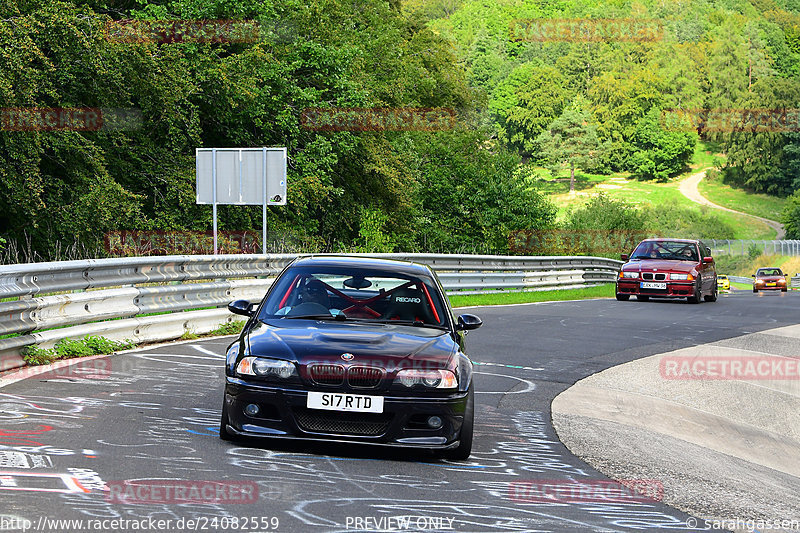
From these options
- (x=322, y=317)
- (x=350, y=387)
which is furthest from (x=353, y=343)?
(x=322, y=317)

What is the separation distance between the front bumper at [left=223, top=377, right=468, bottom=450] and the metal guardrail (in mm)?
98036

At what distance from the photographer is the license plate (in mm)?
6359

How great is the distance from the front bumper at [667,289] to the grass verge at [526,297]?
187cm

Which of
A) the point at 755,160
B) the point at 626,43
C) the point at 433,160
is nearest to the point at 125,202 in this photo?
the point at 433,160

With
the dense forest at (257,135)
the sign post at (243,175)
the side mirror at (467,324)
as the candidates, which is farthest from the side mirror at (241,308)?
the sign post at (243,175)

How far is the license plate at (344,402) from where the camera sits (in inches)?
250

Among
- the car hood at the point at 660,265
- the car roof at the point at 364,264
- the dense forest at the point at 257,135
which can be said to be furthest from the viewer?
the car hood at the point at 660,265

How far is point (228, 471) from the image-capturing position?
580 centimetres

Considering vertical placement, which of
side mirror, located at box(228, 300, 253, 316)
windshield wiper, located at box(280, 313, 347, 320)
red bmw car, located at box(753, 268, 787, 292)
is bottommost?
red bmw car, located at box(753, 268, 787, 292)

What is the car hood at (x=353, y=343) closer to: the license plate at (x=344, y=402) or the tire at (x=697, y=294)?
the license plate at (x=344, y=402)

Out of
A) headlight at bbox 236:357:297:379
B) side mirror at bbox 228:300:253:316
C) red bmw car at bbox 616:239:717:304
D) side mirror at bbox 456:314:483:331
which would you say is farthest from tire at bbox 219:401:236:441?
red bmw car at bbox 616:239:717:304

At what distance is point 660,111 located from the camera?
168375mm

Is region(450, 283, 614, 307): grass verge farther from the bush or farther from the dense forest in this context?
the bush

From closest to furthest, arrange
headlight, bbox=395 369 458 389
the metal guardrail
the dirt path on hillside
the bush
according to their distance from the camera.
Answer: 1. headlight, bbox=395 369 458 389
2. the bush
3. the metal guardrail
4. the dirt path on hillside
